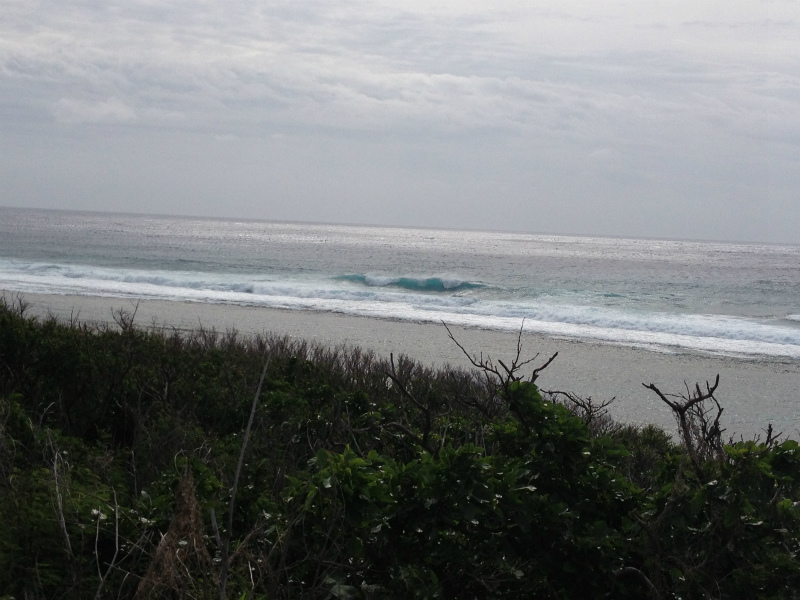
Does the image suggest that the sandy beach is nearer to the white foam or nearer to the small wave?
the white foam

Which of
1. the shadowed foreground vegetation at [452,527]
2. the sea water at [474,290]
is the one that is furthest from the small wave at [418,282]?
the shadowed foreground vegetation at [452,527]

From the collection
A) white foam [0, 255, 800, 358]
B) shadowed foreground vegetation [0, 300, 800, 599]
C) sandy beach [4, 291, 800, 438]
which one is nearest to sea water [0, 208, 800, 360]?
white foam [0, 255, 800, 358]

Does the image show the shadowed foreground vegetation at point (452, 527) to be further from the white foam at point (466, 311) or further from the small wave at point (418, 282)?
the small wave at point (418, 282)

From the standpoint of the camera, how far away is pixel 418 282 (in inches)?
1833

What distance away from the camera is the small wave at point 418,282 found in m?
45.0

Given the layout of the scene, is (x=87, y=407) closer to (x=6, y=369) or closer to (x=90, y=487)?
(x=6, y=369)

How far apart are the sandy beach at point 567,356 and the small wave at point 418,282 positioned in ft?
65.5

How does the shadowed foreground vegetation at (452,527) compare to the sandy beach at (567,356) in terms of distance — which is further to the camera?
the sandy beach at (567,356)

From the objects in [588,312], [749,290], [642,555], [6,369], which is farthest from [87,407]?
[749,290]

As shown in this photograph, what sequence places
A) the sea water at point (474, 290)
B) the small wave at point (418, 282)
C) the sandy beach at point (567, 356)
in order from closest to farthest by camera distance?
the sandy beach at point (567, 356) → the sea water at point (474, 290) → the small wave at point (418, 282)

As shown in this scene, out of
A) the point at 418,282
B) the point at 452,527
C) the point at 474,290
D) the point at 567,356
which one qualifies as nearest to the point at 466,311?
the point at 567,356

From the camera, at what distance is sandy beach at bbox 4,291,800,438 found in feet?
43.1

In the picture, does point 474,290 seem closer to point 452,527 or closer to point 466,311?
point 466,311

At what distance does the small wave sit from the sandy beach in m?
20.0
